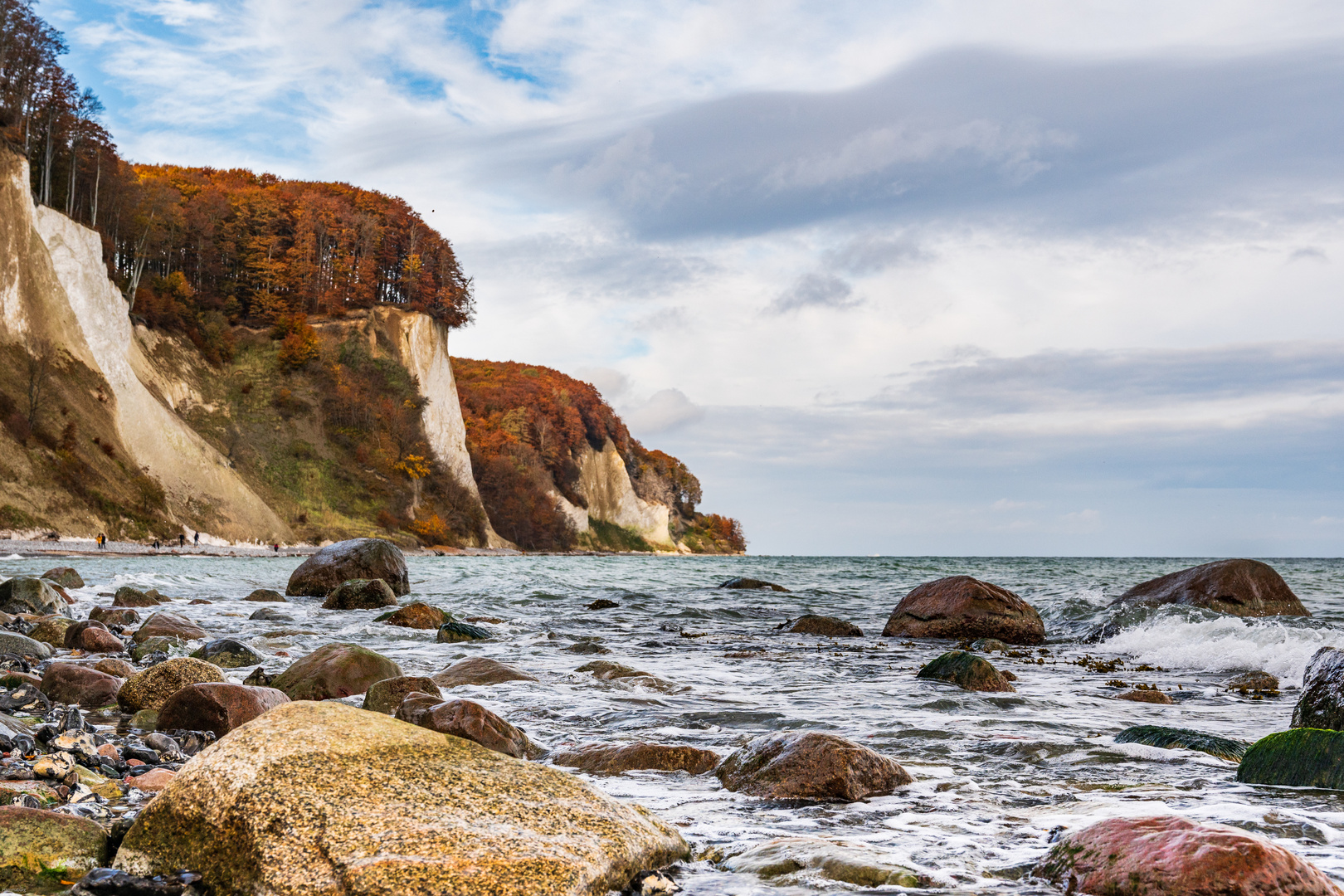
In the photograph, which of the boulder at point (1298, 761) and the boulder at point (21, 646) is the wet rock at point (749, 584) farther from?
the boulder at point (1298, 761)

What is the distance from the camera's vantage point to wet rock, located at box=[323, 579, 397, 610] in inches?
733

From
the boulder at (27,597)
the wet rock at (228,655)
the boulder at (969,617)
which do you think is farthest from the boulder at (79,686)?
the boulder at (969,617)

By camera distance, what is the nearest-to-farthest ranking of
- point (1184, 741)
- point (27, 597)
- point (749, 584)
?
1. point (1184, 741)
2. point (27, 597)
3. point (749, 584)

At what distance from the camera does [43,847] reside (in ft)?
11.5

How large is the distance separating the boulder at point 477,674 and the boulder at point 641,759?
3.29 meters

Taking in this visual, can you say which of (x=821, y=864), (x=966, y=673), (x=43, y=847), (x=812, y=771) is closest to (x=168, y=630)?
(x=43, y=847)

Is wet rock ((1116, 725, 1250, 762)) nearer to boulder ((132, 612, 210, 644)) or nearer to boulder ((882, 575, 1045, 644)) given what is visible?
boulder ((882, 575, 1045, 644))

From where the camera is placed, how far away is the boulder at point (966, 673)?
31.1 feet

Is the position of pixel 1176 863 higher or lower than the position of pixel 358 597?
higher

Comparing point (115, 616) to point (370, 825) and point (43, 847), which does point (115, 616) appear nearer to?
point (43, 847)

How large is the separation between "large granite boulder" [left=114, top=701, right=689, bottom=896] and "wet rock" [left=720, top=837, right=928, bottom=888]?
33 cm

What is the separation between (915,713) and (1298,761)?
9.95 feet

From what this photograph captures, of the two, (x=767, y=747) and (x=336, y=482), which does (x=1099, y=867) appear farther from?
(x=336, y=482)

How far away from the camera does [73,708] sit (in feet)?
18.7
